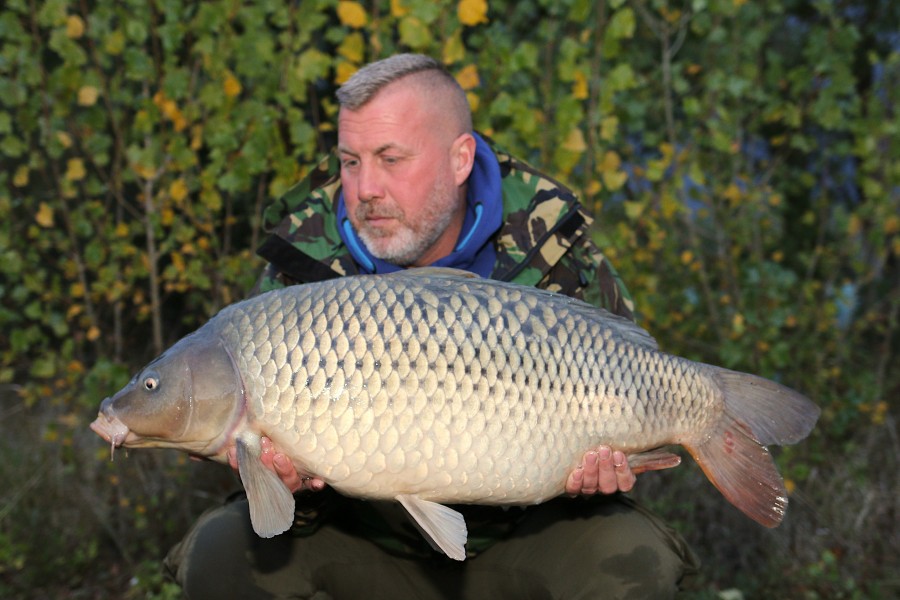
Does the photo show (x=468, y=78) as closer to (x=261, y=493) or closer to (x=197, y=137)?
(x=197, y=137)

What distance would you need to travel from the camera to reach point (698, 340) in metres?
3.51

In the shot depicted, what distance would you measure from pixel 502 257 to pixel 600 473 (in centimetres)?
59

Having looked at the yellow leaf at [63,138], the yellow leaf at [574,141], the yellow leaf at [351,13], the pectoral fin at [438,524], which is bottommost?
the pectoral fin at [438,524]

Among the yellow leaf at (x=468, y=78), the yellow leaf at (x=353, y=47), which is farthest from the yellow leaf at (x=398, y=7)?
the yellow leaf at (x=468, y=78)

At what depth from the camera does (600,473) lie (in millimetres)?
1661

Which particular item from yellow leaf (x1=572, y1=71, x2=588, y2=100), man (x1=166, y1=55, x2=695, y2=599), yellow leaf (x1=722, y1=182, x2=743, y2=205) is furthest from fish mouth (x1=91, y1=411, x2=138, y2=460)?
yellow leaf (x1=722, y1=182, x2=743, y2=205)

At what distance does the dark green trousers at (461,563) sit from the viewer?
181cm

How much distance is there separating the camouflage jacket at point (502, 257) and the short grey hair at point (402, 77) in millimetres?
195

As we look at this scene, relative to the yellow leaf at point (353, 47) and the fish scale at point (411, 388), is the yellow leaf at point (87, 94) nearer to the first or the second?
the yellow leaf at point (353, 47)

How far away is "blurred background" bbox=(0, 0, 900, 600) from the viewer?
9.27 ft

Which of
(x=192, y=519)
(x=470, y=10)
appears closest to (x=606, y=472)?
(x=470, y=10)

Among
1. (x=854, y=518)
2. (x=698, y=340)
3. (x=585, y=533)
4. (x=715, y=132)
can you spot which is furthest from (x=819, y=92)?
(x=585, y=533)

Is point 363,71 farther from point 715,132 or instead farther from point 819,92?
point 819,92

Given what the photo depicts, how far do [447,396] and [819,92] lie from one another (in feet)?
7.67
